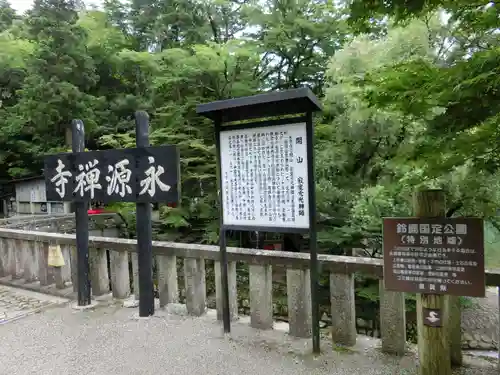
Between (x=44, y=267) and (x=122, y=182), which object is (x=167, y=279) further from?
(x=44, y=267)

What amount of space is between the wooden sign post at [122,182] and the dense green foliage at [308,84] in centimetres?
202

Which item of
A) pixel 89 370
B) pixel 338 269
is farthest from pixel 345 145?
pixel 89 370

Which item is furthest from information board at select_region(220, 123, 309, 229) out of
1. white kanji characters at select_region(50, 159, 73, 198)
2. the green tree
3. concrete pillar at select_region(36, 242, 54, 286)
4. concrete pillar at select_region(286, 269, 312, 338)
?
the green tree

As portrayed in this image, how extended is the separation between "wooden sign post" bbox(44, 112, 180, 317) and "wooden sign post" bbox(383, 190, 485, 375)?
6.83ft

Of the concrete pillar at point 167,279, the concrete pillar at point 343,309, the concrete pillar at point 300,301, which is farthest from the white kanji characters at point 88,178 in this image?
the concrete pillar at point 343,309

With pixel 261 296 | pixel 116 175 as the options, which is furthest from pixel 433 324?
pixel 116 175

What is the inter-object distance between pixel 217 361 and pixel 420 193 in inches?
77.4

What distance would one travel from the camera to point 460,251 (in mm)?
2201

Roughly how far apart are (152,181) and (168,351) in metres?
1.59

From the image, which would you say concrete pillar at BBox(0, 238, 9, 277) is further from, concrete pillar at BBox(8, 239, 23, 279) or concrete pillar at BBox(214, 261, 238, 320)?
concrete pillar at BBox(214, 261, 238, 320)

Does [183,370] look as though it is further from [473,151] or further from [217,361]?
[473,151]

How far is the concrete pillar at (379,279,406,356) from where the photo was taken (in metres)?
2.77

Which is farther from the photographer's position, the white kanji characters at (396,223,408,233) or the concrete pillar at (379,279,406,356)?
the concrete pillar at (379,279,406,356)

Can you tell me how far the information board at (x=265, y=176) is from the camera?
2910mm
